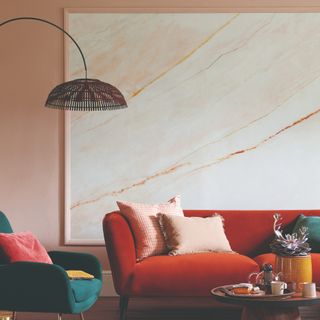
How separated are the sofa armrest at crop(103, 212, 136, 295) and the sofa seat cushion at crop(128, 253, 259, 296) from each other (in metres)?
0.05

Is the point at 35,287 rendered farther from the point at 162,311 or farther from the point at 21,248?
the point at 162,311

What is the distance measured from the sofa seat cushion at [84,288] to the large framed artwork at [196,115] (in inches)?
64.0

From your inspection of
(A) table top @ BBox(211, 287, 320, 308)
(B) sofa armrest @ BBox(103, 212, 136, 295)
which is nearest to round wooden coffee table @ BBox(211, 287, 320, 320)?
(A) table top @ BBox(211, 287, 320, 308)

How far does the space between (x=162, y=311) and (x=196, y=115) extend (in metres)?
1.70

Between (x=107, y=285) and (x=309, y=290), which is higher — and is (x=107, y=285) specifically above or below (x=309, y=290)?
below

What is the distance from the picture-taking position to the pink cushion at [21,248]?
14.4 ft

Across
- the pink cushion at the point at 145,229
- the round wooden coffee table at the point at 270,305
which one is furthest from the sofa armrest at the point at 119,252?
the round wooden coffee table at the point at 270,305

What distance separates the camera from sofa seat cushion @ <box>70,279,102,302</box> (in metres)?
4.23

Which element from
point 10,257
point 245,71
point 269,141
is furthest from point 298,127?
point 10,257

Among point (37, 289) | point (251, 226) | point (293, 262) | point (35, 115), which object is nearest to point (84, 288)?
point (37, 289)

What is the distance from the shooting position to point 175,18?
620cm

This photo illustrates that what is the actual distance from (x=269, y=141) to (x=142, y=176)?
3.70ft

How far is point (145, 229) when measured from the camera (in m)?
5.18

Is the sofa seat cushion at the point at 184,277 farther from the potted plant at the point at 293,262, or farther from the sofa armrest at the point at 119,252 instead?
the potted plant at the point at 293,262
